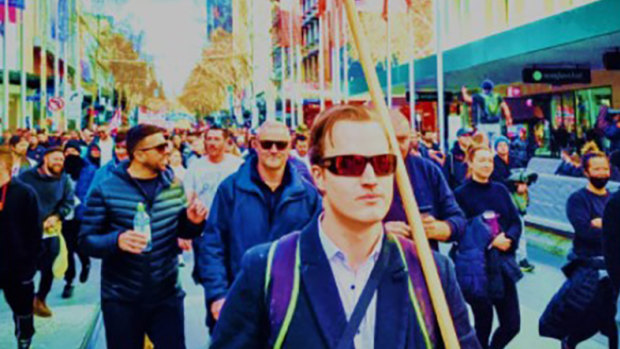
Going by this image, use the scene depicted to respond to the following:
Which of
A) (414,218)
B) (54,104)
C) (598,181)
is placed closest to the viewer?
(414,218)

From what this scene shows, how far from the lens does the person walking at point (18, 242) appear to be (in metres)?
5.73

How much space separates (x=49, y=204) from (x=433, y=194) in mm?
4716

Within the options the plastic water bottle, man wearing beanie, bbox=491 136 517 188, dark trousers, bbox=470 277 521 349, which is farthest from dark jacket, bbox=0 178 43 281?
man wearing beanie, bbox=491 136 517 188

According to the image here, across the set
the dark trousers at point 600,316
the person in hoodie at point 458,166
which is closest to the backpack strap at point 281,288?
the dark trousers at point 600,316

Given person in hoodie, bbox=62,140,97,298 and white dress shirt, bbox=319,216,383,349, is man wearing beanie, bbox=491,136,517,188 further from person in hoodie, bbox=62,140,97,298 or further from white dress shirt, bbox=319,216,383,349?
white dress shirt, bbox=319,216,383,349

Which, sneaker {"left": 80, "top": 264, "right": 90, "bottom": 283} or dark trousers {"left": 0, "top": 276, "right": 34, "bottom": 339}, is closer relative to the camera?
dark trousers {"left": 0, "top": 276, "right": 34, "bottom": 339}

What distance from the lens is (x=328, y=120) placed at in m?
2.00

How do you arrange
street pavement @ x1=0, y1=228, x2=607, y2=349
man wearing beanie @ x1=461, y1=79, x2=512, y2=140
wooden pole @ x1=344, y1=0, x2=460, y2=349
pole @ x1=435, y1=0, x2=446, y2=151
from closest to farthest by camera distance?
wooden pole @ x1=344, y1=0, x2=460, y2=349 < street pavement @ x1=0, y1=228, x2=607, y2=349 < man wearing beanie @ x1=461, y1=79, x2=512, y2=140 < pole @ x1=435, y1=0, x2=446, y2=151

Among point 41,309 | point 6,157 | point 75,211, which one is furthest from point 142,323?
point 75,211

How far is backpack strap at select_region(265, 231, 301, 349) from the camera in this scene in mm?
1857

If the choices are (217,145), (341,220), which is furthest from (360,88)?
(341,220)

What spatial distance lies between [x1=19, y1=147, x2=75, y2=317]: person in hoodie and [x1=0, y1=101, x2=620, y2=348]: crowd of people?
0.02 meters

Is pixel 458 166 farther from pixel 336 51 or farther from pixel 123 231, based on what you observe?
pixel 336 51

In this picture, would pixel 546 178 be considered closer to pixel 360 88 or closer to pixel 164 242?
pixel 164 242
